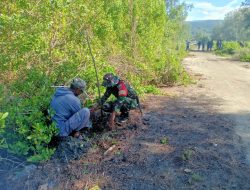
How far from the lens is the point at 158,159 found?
17.8 ft

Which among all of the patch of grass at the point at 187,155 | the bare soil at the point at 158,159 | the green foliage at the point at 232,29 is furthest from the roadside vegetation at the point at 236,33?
the patch of grass at the point at 187,155

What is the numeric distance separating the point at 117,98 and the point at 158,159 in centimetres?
179

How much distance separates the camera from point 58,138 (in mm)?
5688

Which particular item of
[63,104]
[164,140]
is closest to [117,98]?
[164,140]

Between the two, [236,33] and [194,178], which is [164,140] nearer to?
[194,178]

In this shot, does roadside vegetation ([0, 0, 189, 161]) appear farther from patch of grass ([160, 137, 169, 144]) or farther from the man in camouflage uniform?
patch of grass ([160, 137, 169, 144])

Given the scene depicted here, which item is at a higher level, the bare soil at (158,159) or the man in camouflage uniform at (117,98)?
the man in camouflage uniform at (117,98)

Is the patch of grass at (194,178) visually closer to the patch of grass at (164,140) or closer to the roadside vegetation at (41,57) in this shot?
the patch of grass at (164,140)

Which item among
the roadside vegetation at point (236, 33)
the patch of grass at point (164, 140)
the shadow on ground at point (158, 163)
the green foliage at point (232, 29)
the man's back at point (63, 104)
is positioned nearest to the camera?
the shadow on ground at point (158, 163)

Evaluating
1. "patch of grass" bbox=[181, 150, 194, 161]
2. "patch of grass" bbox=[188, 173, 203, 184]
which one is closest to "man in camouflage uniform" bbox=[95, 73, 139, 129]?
"patch of grass" bbox=[181, 150, 194, 161]

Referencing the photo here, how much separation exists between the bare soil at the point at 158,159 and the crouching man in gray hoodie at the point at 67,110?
0.48m

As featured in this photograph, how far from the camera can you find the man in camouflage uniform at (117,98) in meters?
6.52

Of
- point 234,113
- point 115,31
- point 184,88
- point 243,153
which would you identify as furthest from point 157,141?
point 184,88

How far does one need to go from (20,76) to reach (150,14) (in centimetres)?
709
